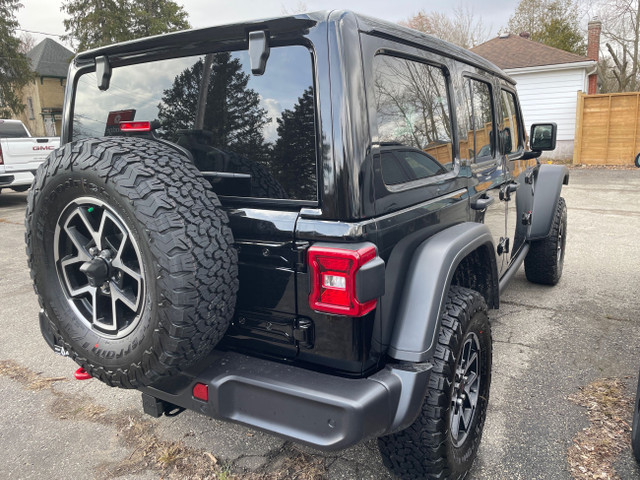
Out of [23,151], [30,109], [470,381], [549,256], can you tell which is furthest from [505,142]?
[30,109]

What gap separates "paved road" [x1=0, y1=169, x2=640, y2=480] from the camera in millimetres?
2352

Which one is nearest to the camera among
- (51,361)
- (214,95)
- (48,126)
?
(214,95)

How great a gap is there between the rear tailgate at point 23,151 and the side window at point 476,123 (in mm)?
9849

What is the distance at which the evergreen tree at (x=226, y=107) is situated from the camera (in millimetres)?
1907

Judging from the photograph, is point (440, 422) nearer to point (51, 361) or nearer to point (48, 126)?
point (51, 361)

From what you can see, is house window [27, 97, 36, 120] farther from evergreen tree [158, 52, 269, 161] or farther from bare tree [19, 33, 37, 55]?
evergreen tree [158, 52, 269, 161]

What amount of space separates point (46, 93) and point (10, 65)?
39.1ft

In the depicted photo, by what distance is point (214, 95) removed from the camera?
78.5 inches

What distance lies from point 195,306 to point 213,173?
63cm

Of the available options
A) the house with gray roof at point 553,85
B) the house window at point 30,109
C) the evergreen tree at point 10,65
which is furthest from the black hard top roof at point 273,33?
the house window at point 30,109

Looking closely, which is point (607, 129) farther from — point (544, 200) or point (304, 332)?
point (304, 332)

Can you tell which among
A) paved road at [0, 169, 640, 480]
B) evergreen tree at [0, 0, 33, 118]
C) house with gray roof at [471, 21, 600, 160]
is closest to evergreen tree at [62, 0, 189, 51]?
evergreen tree at [0, 0, 33, 118]

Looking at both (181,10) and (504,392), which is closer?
(504,392)

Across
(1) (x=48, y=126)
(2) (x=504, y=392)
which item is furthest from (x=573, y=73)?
(1) (x=48, y=126)
